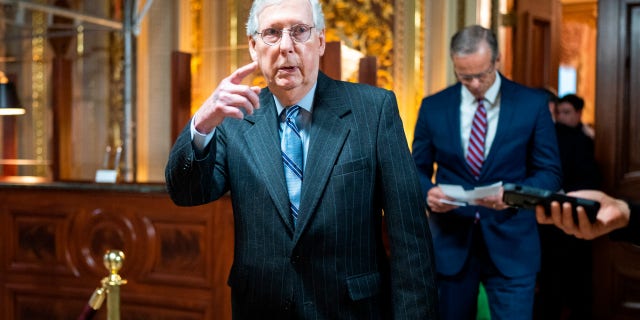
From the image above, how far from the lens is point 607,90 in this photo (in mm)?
4250

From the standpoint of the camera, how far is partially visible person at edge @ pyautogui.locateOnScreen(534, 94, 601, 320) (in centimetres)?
443

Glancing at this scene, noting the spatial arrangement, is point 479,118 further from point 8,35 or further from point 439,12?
point 8,35

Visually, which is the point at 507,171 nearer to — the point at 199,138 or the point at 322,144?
the point at 322,144

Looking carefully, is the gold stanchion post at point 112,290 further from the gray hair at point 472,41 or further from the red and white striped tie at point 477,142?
the gray hair at point 472,41

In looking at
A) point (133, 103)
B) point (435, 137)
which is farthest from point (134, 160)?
point (435, 137)

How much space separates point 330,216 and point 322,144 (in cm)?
20

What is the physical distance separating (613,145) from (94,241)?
3.14m

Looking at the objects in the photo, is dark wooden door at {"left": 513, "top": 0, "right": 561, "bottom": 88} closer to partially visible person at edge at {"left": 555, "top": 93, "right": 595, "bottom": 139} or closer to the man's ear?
partially visible person at edge at {"left": 555, "top": 93, "right": 595, "bottom": 139}

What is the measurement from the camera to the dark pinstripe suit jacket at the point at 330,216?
1831 mm

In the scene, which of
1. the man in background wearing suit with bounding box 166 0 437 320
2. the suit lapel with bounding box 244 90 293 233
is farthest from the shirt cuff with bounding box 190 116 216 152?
the suit lapel with bounding box 244 90 293 233

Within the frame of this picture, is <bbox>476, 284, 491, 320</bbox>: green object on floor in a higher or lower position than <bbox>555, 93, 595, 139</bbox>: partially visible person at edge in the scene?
lower

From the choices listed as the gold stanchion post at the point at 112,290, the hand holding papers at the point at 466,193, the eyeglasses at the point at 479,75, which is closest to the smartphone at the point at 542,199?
the hand holding papers at the point at 466,193

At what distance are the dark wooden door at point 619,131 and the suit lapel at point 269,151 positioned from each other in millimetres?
2954

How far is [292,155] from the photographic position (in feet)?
6.27
